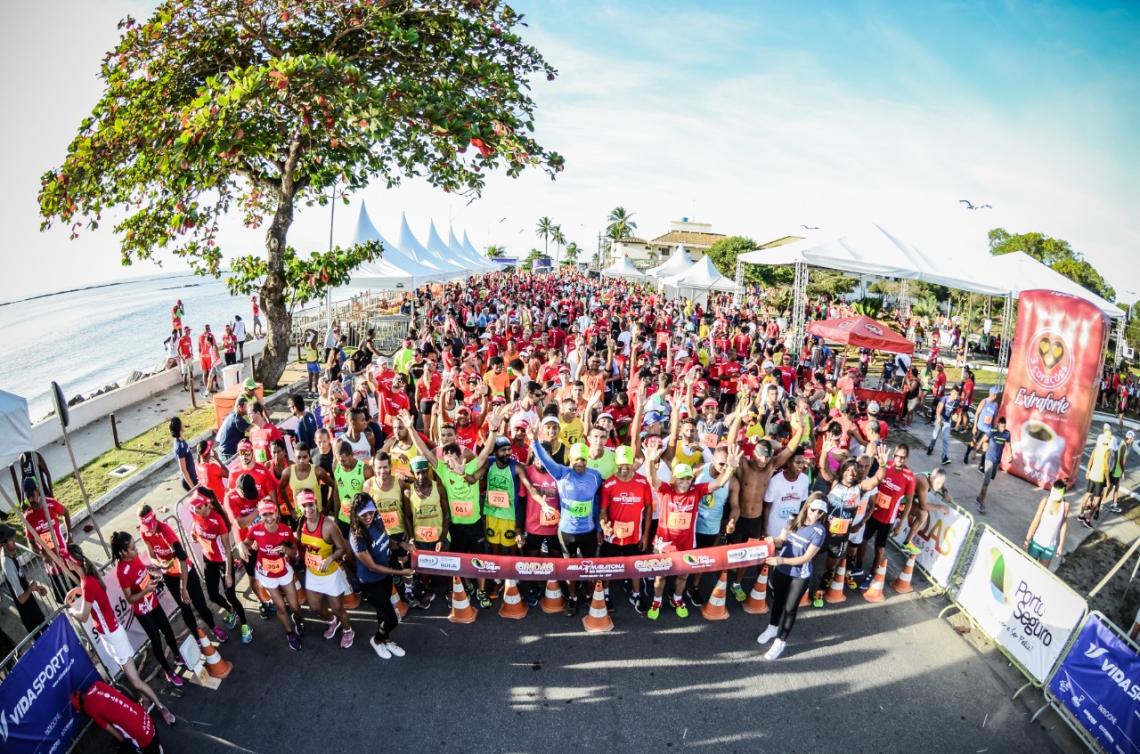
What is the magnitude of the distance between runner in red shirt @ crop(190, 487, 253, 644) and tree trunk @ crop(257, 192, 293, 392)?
897 cm

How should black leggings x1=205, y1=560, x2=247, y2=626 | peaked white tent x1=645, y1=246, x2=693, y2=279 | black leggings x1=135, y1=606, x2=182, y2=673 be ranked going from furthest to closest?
peaked white tent x1=645, y1=246, x2=693, y2=279, black leggings x1=205, y1=560, x2=247, y2=626, black leggings x1=135, y1=606, x2=182, y2=673

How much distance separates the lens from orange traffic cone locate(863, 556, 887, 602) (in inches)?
256

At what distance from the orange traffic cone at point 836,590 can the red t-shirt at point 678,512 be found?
1.92 m

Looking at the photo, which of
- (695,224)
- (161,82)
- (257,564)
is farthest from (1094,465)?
(695,224)

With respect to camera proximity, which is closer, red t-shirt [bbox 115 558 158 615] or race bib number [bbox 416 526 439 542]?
red t-shirt [bbox 115 558 158 615]

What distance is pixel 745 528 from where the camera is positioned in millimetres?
6312

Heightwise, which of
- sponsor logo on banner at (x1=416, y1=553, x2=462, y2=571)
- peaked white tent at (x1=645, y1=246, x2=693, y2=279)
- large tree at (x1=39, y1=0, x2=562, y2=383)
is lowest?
sponsor logo on banner at (x1=416, y1=553, x2=462, y2=571)

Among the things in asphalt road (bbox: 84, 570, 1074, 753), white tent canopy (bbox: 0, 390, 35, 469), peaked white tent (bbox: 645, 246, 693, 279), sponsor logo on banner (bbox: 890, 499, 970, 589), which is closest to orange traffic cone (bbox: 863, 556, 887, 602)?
asphalt road (bbox: 84, 570, 1074, 753)

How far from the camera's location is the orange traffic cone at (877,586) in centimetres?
651

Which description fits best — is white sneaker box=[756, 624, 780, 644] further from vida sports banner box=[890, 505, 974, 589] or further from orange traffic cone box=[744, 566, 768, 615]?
vida sports banner box=[890, 505, 974, 589]

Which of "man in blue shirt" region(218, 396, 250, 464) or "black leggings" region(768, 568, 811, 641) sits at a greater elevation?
"man in blue shirt" region(218, 396, 250, 464)

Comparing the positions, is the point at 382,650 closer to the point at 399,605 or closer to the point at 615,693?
the point at 399,605

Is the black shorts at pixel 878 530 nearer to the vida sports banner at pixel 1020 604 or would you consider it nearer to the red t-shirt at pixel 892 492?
the red t-shirt at pixel 892 492

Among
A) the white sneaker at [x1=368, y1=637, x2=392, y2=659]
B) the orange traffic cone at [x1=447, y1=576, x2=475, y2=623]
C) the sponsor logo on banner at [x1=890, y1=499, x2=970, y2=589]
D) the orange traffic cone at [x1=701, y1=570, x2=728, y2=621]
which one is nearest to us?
the white sneaker at [x1=368, y1=637, x2=392, y2=659]
